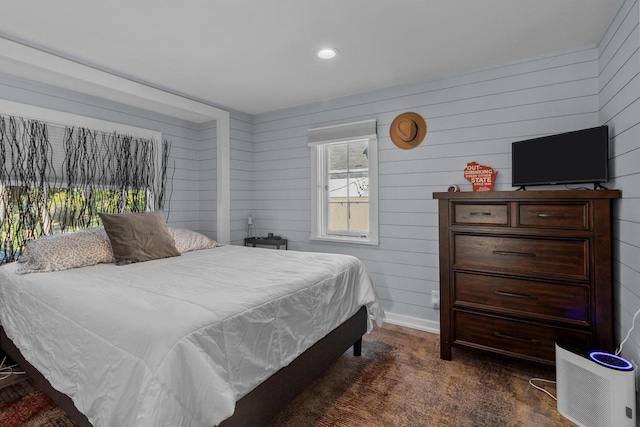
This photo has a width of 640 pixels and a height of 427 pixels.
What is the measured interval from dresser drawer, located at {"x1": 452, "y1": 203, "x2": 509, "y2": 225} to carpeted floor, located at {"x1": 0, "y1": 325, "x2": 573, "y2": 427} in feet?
3.42

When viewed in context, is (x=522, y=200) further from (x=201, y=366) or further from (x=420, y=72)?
(x=201, y=366)

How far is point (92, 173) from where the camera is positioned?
3166mm

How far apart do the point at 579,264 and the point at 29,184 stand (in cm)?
413

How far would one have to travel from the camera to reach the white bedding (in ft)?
3.85

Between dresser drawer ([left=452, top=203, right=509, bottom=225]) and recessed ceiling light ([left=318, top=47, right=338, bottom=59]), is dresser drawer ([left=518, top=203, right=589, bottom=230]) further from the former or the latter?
recessed ceiling light ([left=318, top=47, right=338, bottom=59])

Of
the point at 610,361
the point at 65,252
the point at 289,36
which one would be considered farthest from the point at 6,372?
the point at 610,361

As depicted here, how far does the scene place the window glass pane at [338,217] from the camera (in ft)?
12.3

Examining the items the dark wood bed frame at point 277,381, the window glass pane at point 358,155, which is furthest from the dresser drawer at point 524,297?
the window glass pane at point 358,155

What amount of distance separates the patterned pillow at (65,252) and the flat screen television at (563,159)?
3252 millimetres

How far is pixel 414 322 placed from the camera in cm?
324

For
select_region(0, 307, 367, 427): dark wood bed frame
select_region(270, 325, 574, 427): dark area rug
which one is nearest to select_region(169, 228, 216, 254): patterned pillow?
select_region(0, 307, 367, 427): dark wood bed frame

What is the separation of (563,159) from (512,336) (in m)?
1.28

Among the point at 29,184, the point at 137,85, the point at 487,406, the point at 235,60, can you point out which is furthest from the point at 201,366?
the point at 137,85

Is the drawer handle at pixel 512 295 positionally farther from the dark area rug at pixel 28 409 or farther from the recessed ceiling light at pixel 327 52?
the dark area rug at pixel 28 409
